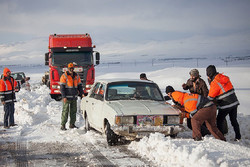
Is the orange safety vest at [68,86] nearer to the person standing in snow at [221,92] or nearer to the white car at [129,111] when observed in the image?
the white car at [129,111]

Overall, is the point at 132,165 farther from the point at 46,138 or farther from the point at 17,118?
the point at 17,118

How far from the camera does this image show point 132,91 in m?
8.81

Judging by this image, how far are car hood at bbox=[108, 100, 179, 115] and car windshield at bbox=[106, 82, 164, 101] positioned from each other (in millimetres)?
354

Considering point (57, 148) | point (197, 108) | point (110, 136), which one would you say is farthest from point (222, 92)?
point (57, 148)

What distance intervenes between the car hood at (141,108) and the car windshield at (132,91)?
0.35 metres

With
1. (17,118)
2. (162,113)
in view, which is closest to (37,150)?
(162,113)

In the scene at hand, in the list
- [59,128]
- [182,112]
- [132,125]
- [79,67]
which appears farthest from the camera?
[79,67]

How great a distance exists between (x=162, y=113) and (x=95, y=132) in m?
2.64

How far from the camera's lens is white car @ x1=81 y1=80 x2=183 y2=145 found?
727 cm

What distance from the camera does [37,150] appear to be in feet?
24.4

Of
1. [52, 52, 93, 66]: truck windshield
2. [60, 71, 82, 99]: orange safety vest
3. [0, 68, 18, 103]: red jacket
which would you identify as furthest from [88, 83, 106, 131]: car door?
[52, 52, 93, 66]: truck windshield

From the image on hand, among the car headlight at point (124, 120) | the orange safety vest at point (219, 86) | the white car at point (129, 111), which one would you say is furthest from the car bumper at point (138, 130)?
the orange safety vest at point (219, 86)

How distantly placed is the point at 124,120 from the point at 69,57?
11153 mm

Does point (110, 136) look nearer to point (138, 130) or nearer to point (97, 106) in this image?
point (138, 130)
